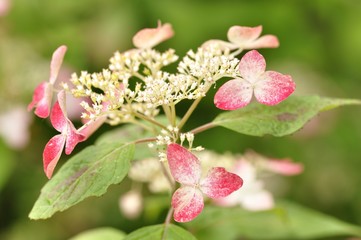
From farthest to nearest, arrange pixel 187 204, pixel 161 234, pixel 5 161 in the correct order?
pixel 5 161 < pixel 161 234 < pixel 187 204

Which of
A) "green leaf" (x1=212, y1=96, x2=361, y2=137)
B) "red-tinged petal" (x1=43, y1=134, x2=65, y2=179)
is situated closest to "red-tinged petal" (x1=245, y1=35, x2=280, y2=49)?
"green leaf" (x1=212, y1=96, x2=361, y2=137)

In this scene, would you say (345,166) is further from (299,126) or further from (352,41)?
(299,126)

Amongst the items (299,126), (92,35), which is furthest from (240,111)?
(92,35)

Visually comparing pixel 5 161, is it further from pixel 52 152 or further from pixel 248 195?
pixel 52 152

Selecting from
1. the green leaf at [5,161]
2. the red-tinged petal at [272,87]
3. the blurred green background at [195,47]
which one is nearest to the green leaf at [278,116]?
the red-tinged petal at [272,87]

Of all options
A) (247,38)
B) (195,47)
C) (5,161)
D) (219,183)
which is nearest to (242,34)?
(247,38)

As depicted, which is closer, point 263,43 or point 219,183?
point 219,183

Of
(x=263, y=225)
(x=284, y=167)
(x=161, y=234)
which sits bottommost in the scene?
(x=263, y=225)
